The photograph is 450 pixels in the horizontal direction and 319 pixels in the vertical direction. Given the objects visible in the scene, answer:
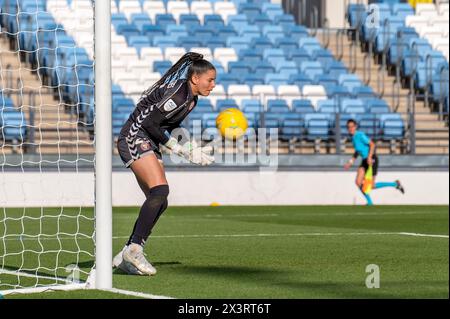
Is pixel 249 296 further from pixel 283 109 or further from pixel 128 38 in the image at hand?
pixel 128 38

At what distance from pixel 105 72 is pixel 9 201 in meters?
13.1

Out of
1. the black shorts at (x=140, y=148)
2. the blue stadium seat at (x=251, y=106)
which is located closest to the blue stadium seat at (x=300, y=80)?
the blue stadium seat at (x=251, y=106)

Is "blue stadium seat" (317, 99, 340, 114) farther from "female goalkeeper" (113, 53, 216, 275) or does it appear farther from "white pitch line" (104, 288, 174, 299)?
"white pitch line" (104, 288, 174, 299)

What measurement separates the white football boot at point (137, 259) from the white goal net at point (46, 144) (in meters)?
1.84

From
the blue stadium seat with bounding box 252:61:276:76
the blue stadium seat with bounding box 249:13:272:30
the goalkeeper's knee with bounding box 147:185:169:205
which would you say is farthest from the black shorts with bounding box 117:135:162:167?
the blue stadium seat with bounding box 249:13:272:30

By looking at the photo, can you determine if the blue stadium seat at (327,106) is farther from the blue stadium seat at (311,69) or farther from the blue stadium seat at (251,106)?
the blue stadium seat at (251,106)

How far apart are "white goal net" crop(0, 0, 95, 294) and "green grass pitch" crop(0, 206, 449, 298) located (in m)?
0.15

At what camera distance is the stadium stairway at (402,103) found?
2527 centimetres

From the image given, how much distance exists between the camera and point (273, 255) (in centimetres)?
1074

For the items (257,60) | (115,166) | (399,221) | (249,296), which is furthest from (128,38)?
(249,296)

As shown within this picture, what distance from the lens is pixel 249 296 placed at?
7363mm

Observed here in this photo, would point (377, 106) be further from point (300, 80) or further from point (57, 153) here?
point (57, 153)

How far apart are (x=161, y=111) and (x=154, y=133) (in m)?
0.18

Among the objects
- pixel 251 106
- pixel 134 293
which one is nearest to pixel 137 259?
pixel 134 293
